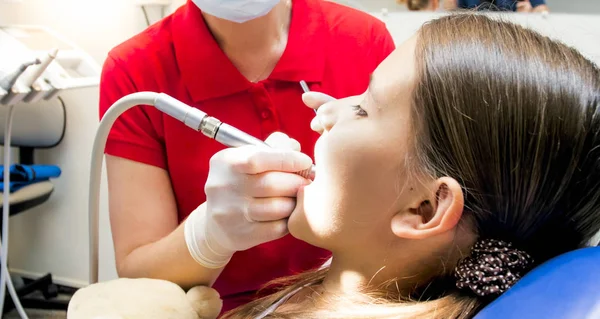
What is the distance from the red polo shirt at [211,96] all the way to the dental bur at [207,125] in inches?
7.8

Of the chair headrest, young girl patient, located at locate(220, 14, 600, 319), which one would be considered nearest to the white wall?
the chair headrest

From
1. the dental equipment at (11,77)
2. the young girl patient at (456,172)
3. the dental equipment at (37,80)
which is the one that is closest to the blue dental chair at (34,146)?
the dental equipment at (37,80)

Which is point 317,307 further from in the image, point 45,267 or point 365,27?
point 45,267

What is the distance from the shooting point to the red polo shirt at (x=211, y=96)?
107 cm

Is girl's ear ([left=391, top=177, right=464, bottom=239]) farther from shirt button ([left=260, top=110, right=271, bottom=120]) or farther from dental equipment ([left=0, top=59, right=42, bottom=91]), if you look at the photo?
dental equipment ([left=0, top=59, right=42, bottom=91])

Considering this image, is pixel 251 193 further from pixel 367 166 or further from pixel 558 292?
pixel 558 292

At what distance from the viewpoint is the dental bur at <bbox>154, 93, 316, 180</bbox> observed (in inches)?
33.7

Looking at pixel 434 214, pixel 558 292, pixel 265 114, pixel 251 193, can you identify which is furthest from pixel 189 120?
pixel 558 292

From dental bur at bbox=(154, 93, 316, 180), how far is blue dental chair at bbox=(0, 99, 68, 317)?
52.5 inches

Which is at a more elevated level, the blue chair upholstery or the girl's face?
the girl's face

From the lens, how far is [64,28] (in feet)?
7.40

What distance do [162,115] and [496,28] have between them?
62cm

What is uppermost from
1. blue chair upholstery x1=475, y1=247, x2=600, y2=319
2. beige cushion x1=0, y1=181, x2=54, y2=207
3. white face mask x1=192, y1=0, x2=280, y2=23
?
white face mask x1=192, y1=0, x2=280, y2=23

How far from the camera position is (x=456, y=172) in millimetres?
722
